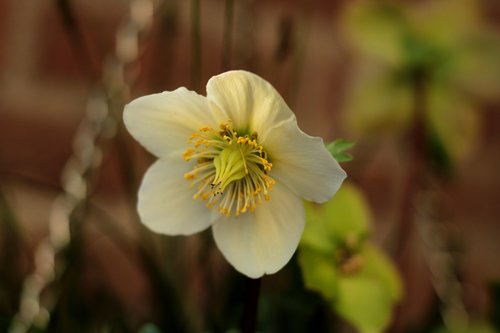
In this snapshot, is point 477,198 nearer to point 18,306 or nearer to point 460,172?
point 460,172

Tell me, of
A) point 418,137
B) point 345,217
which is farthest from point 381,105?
point 345,217

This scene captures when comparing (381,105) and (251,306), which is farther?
(381,105)

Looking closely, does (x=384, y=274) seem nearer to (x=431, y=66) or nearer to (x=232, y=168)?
(x=232, y=168)

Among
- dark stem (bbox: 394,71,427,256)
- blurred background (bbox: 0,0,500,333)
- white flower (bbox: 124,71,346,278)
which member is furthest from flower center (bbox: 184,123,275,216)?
dark stem (bbox: 394,71,427,256)

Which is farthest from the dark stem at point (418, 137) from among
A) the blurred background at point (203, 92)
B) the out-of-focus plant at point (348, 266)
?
the out-of-focus plant at point (348, 266)

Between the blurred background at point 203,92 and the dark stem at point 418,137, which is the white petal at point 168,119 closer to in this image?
the blurred background at point 203,92

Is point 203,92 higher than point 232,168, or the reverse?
point 232,168
